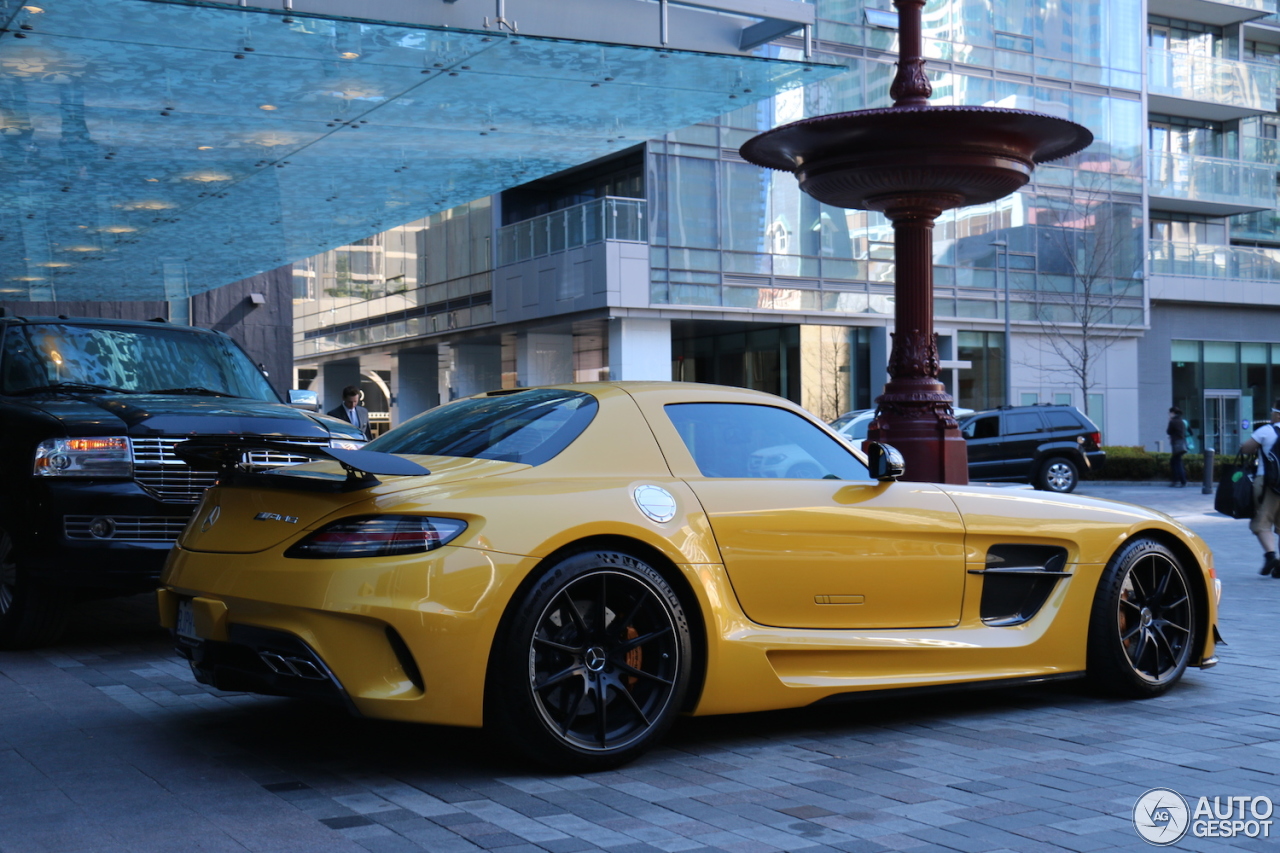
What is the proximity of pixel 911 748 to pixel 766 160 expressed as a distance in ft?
25.9

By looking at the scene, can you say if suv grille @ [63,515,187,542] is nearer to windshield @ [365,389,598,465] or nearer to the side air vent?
windshield @ [365,389,598,465]

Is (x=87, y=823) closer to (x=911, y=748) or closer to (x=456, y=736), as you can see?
(x=456, y=736)

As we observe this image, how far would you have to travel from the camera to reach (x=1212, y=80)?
42.6 metres

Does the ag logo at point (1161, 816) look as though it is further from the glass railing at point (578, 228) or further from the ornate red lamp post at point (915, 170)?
the glass railing at point (578, 228)

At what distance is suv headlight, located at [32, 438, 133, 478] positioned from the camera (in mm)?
6828

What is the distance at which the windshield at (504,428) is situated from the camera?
4906 millimetres

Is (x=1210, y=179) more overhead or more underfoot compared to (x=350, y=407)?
more overhead

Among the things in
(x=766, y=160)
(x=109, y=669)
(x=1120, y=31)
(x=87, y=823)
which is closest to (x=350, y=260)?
(x=1120, y=31)

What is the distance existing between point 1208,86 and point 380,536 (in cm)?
4437

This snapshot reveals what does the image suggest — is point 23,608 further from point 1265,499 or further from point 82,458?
point 1265,499

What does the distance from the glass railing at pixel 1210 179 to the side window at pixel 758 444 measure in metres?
39.0

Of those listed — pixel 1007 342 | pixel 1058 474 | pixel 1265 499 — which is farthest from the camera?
pixel 1007 342

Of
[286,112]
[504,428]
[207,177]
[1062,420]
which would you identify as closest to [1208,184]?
[1062,420]

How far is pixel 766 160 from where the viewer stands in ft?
39.3
